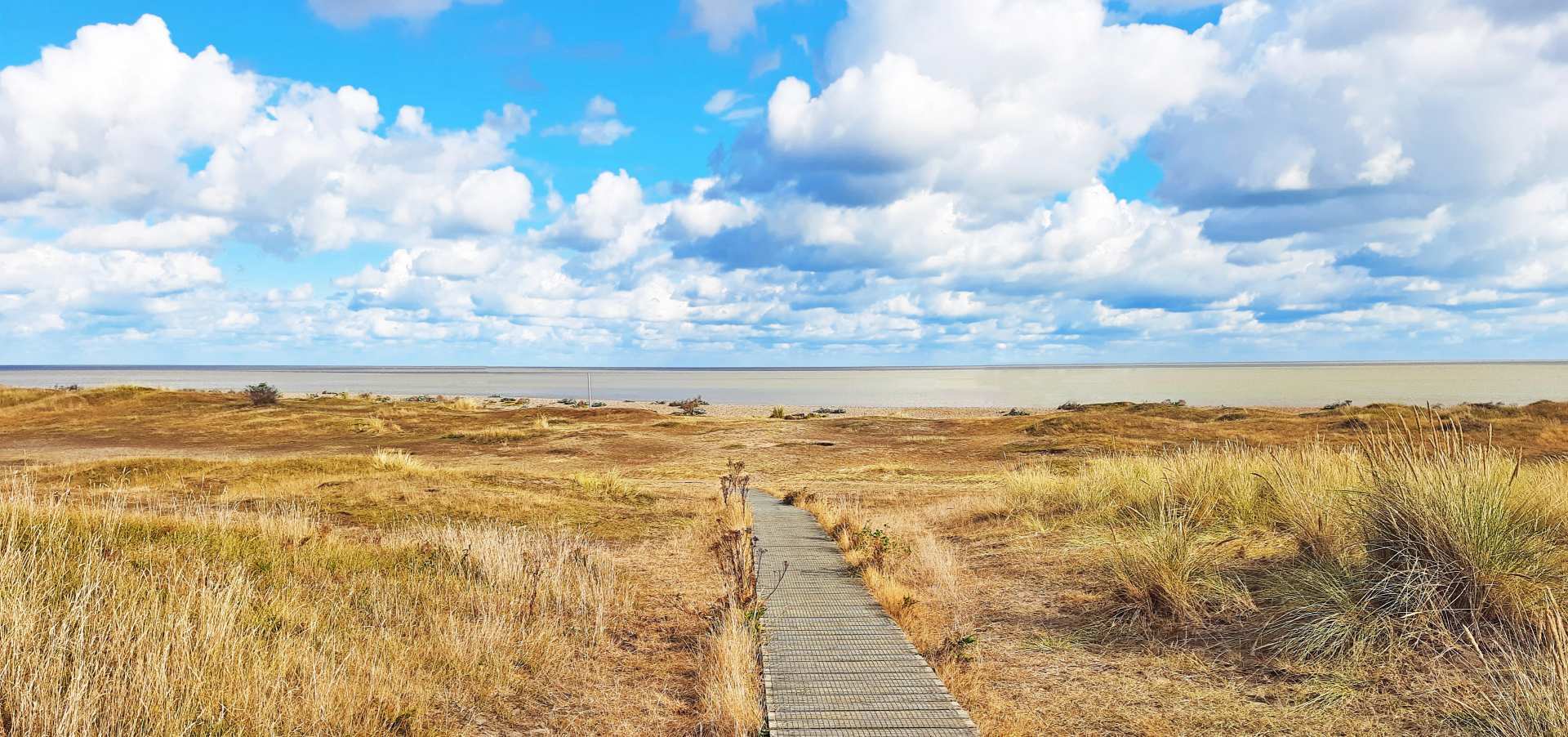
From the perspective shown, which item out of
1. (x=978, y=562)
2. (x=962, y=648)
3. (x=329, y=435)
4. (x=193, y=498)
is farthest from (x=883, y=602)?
(x=329, y=435)

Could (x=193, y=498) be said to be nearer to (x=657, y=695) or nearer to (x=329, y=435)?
(x=657, y=695)

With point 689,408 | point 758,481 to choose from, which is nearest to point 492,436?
point 758,481

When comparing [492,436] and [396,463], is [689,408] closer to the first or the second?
[492,436]

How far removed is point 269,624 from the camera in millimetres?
6641

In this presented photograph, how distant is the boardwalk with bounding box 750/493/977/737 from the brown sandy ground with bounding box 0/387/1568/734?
47 cm

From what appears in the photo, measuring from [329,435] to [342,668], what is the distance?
40.2 m

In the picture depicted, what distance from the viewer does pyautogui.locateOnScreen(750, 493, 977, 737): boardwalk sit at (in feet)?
17.7

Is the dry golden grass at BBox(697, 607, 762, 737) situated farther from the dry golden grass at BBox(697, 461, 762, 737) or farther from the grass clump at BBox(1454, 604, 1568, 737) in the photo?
the grass clump at BBox(1454, 604, 1568, 737)

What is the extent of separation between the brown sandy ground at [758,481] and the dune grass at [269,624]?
0.56 meters

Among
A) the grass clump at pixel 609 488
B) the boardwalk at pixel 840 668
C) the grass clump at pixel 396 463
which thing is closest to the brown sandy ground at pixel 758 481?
the grass clump at pixel 609 488

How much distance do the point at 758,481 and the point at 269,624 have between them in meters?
20.8

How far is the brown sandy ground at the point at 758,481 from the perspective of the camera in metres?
6.09

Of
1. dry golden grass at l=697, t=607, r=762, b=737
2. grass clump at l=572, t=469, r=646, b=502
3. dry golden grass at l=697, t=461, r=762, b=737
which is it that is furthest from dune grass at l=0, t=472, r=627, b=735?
grass clump at l=572, t=469, r=646, b=502

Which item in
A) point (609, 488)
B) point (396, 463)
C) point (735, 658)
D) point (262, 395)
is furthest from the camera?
point (262, 395)
